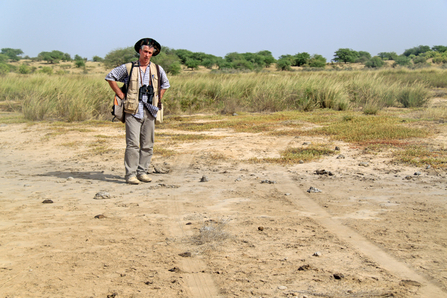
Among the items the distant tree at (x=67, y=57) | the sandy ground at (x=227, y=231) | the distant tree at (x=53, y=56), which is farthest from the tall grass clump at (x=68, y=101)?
the distant tree at (x=67, y=57)

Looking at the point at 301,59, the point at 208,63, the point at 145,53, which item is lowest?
the point at 145,53

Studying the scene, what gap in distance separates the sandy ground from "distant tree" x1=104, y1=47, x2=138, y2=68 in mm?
28327

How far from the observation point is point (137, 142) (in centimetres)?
540

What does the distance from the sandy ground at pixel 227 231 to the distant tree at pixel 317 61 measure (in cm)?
4125

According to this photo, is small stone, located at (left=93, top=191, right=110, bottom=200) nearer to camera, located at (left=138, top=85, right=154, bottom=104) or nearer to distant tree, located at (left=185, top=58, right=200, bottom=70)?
camera, located at (left=138, top=85, right=154, bottom=104)

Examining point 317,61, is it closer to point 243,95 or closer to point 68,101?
point 243,95

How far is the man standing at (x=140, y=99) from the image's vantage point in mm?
5180

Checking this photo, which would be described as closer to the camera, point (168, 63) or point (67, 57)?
point (168, 63)

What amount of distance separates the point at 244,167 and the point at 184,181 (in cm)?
114

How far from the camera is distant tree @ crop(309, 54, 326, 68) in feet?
151

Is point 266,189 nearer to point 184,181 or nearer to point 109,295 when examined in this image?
point 184,181

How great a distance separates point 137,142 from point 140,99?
579mm

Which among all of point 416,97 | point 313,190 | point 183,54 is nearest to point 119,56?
point 183,54

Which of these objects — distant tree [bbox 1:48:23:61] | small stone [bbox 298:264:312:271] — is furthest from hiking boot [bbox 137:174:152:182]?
distant tree [bbox 1:48:23:61]
